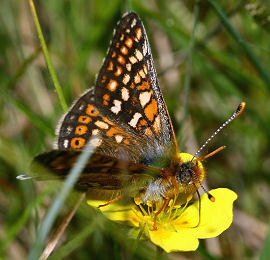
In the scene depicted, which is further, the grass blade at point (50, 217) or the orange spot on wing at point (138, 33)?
the orange spot on wing at point (138, 33)

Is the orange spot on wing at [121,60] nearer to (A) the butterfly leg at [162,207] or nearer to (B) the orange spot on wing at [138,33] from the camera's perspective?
(B) the orange spot on wing at [138,33]

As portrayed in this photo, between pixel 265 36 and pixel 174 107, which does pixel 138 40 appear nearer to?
pixel 174 107

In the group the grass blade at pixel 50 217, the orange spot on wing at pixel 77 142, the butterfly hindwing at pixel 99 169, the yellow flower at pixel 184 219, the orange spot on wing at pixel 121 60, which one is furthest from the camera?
A: the orange spot on wing at pixel 121 60

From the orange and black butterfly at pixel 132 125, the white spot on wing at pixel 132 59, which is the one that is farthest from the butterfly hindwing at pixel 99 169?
the white spot on wing at pixel 132 59

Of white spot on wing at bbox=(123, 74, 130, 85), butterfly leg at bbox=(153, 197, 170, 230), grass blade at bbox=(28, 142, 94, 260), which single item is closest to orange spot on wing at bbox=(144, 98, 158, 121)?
white spot on wing at bbox=(123, 74, 130, 85)

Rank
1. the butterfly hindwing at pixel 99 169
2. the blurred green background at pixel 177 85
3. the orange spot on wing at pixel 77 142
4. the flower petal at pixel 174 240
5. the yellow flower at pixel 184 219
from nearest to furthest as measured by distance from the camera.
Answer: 1. the butterfly hindwing at pixel 99 169
2. the flower petal at pixel 174 240
3. the yellow flower at pixel 184 219
4. the orange spot on wing at pixel 77 142
5. the blurred green background at pixel 177 85

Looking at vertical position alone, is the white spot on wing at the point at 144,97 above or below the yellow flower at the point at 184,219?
above

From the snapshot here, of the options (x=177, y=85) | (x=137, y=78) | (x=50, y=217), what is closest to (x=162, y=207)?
(x=137, y=78)
